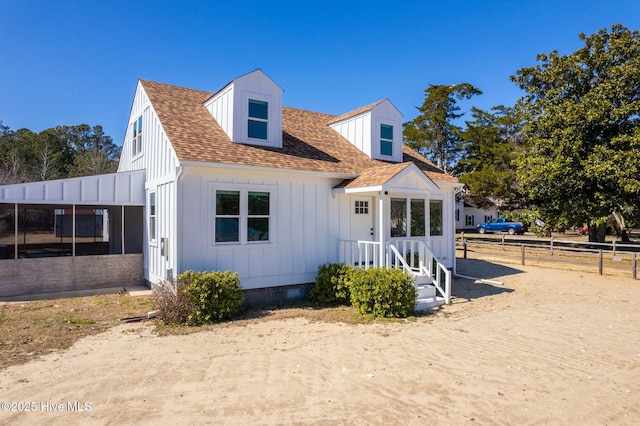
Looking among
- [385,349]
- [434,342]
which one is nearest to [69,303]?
[385,349]

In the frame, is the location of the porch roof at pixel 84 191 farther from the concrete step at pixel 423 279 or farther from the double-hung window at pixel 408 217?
the concrete step at pixel 423 279

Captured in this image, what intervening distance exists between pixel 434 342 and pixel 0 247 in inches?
615

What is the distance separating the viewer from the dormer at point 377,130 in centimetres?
1283

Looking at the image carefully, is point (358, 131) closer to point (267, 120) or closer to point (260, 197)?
point (267, 120)

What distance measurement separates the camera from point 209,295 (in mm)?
7723

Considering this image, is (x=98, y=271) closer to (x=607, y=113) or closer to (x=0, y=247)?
(x=0, y=247)

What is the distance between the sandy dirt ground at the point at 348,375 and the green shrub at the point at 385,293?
56cm

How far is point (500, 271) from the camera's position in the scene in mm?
14852

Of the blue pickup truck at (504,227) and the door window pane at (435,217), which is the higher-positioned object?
the door window pane at (435,217)

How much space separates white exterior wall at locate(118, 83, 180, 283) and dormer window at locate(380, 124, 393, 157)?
7332 millimetres

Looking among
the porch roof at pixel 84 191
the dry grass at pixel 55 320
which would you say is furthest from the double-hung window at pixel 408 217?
the porch roof at pixel 84 191

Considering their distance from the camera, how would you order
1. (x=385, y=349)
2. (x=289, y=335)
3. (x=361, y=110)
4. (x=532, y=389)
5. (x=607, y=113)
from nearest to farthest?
(x=532, y=389), (x=385, y=349), (x=289, y=335), (x=361, y=110), (x=607, y=113)

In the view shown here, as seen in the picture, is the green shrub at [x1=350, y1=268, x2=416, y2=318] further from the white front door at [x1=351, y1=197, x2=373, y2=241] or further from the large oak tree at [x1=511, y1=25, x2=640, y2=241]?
the large oak tree at [x1=511, y1=25, x2=640, y2=241]

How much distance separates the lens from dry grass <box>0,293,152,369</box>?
19.7 ft
